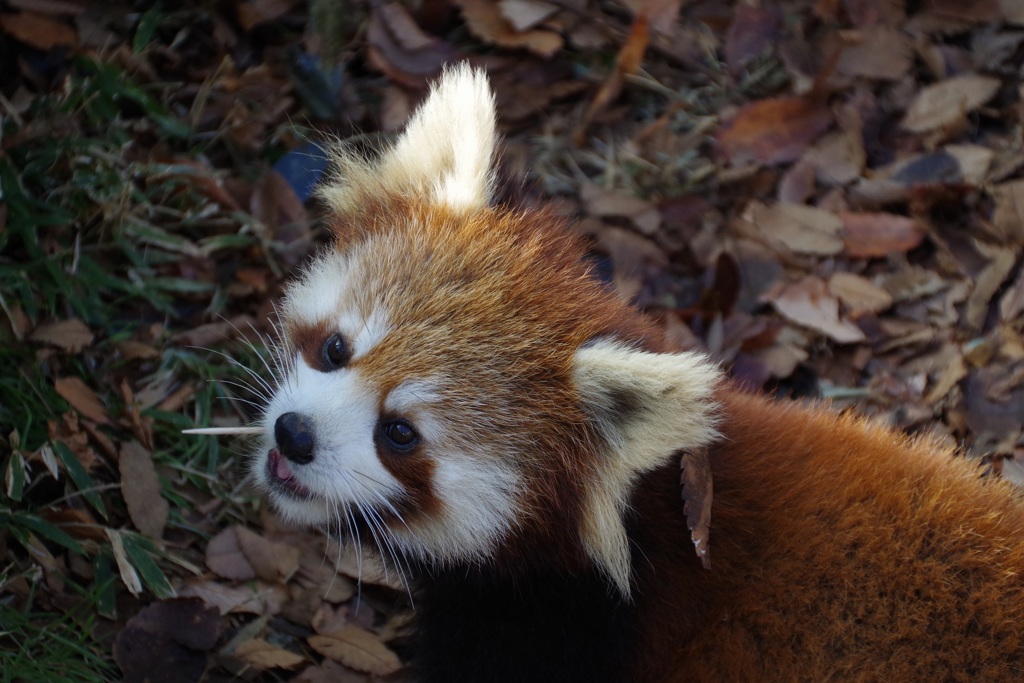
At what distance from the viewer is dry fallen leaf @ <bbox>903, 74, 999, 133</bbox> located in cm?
446

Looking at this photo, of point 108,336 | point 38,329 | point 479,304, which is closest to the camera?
point 479,304

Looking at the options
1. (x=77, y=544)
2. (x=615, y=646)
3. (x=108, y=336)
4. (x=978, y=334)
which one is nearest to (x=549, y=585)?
(x=615, y=646)

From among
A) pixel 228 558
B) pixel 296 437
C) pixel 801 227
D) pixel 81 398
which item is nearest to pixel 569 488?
pixel 296 437

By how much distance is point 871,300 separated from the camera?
422 cm

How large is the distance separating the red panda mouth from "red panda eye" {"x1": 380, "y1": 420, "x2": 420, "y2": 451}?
0.98 ft

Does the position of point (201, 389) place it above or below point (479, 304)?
below

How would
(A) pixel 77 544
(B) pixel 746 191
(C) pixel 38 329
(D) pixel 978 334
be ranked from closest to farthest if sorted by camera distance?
1. (A) pixel 77 544
2. (C) pixel 38 329
3. (D) pixel 978 334
4. (B) pixel 746 191

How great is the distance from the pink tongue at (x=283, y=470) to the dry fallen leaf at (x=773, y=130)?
9.17 ft

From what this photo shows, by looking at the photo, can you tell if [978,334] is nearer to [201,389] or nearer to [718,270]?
[718,270]

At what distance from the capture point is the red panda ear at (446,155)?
2836 mm

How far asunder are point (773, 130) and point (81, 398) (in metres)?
3.23

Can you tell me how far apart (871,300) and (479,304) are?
226 centimetres

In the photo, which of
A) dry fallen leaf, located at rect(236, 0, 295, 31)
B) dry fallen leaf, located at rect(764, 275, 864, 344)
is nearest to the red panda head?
dry fallen leaf, located at rect(764, 275, 864, 344)

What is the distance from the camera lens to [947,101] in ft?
14.7
